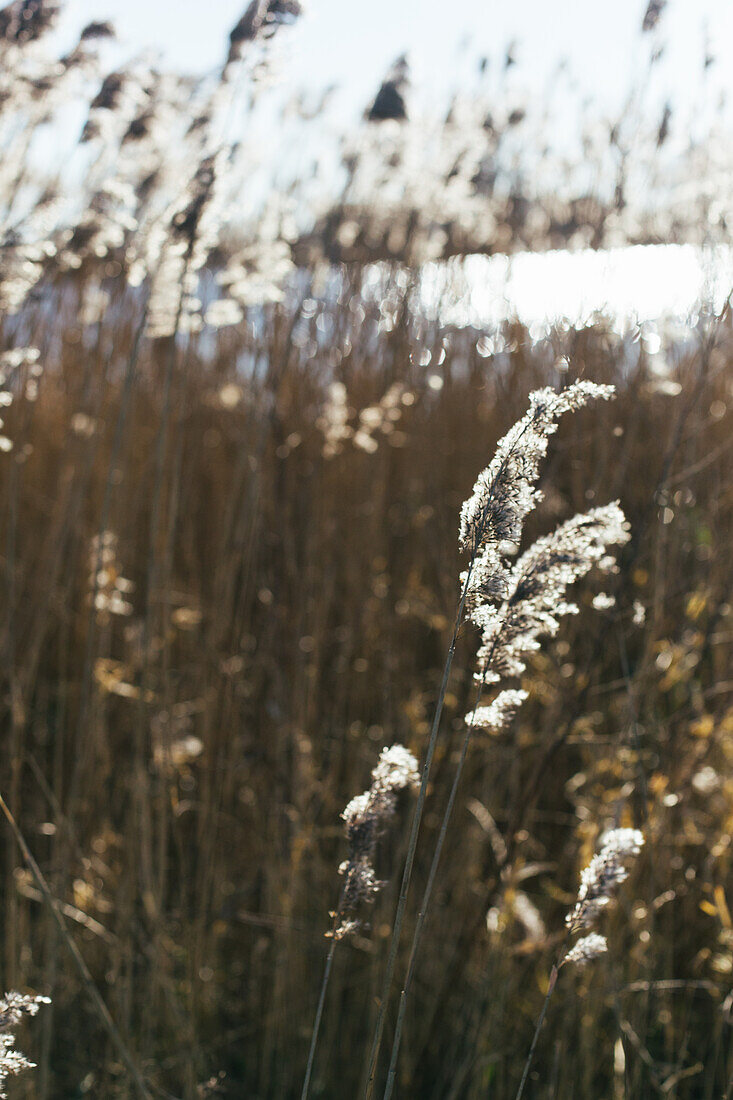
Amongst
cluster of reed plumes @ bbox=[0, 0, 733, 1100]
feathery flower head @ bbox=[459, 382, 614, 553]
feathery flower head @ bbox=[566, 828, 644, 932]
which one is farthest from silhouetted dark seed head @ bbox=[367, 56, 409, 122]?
feathery flower head @ bbox=[566, 828, 644, 932]

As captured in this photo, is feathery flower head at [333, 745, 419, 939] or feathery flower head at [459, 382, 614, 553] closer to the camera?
feathery flower head at [459, 382, 614, 553]

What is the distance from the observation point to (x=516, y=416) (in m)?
1.21

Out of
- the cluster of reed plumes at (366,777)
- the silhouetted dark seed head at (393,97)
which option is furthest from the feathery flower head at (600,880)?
the silhouetted dark seed head at (393,97)

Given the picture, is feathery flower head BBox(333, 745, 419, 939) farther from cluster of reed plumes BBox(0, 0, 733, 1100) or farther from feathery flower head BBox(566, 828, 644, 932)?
feathery flower head BBox(566, 828, 644, 932)

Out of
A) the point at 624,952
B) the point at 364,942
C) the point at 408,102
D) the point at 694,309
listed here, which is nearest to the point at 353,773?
the point at 364,942

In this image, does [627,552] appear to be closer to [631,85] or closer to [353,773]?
[353,773]

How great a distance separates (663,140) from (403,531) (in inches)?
37.8

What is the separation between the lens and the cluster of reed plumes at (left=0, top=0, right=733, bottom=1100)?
125 cm

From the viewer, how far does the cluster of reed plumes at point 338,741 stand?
1.25 metres

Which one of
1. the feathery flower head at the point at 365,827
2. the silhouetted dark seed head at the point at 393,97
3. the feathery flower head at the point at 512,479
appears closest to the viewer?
Answer: the feathery flower head at the point at 512,479

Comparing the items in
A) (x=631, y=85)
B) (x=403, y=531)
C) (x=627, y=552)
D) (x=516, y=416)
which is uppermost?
(x=631, y=85)

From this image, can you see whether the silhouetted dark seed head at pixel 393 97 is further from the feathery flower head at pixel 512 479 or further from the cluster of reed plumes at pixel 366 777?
the feathery flower head at pixel 512 479

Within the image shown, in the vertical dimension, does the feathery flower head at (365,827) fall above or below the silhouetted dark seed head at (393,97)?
below

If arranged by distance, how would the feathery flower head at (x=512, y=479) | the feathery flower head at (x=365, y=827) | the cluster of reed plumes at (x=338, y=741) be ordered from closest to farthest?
the feathery flower head at (x=512, y=479) < the feathery flower head at (x=365, y=827) < the cluster of reed plumes at (x=338, y=741)
